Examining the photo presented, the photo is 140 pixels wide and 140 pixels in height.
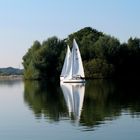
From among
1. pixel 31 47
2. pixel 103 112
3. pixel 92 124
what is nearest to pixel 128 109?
pixel 103 112

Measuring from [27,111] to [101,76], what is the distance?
90.7m

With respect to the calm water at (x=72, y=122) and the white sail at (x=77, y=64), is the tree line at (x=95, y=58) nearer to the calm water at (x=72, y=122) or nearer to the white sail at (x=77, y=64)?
the white sail at (x=77, y=64)

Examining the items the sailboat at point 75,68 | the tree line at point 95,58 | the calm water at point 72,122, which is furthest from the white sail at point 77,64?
the calm water at point 72,122

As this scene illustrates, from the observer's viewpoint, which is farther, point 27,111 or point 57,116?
point 27,111

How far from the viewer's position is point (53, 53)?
134625mm

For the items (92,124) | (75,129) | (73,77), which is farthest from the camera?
(73,77)

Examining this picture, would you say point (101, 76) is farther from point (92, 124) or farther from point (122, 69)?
point (92, 124)

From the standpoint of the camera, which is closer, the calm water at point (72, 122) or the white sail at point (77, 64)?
the calm water at point (72, 122)

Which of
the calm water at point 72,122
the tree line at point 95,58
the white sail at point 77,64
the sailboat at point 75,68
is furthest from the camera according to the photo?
the tree line at point 95,58

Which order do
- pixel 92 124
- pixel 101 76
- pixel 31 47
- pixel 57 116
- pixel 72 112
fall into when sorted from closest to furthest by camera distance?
1. pixel 92 124
2. pixel 57 116
3. pixel 72 112
4. pixel 101 76
5. pixel 31 47

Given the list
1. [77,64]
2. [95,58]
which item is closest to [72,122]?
[77,64]

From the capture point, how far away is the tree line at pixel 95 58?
419 ft

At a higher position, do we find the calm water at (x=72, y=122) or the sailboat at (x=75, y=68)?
the sailboat at (x=75, y=68)

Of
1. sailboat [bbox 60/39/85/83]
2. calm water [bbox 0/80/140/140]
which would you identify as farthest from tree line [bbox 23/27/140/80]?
calm water [bbox 0/80/140/140]
